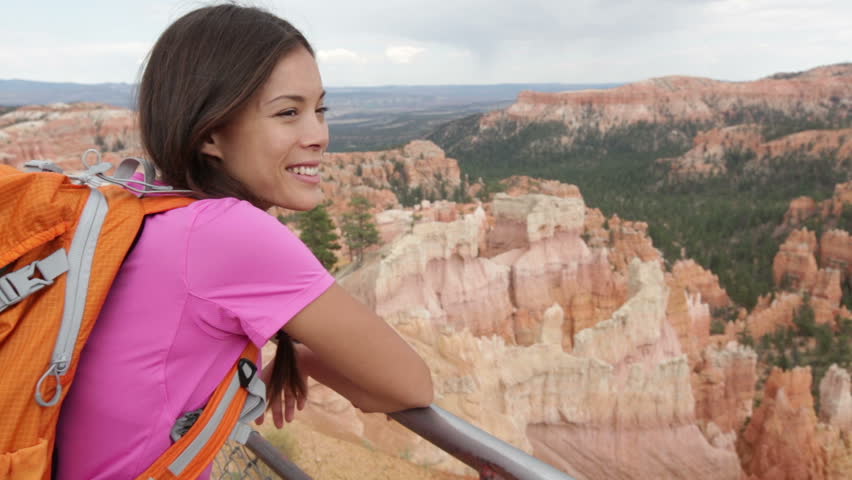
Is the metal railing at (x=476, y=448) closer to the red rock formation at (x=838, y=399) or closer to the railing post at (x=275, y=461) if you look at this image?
the railing post at (x=275, y=461)

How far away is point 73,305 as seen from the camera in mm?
908

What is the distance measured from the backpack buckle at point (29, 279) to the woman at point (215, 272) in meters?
0.12

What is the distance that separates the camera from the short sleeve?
964 millimetres

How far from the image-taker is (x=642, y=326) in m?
14.2

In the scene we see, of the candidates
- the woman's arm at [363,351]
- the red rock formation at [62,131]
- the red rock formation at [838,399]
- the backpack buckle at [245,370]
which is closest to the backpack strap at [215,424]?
the backpack buckle at [245,370]

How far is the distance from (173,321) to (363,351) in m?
0.34

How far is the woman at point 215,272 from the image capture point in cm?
98

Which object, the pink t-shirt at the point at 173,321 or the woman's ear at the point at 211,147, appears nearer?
the pink t-shirt at the point at 173,321

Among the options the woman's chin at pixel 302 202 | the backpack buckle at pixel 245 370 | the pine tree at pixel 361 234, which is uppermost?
the woman's chin at pixel 302 202

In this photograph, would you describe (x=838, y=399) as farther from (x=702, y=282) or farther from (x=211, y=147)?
(x=211, y=147)

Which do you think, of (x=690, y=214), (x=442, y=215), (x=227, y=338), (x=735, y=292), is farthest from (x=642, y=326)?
(x=690, y=214)

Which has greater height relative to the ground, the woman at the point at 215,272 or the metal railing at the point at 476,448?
the woman at the point at 215,272

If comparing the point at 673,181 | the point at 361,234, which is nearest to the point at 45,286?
the point at 361,234

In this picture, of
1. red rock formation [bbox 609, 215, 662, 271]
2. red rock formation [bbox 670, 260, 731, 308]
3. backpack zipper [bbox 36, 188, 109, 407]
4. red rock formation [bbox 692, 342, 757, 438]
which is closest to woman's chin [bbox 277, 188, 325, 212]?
backpack zipper [bbox 36, 188, 109, 407]
